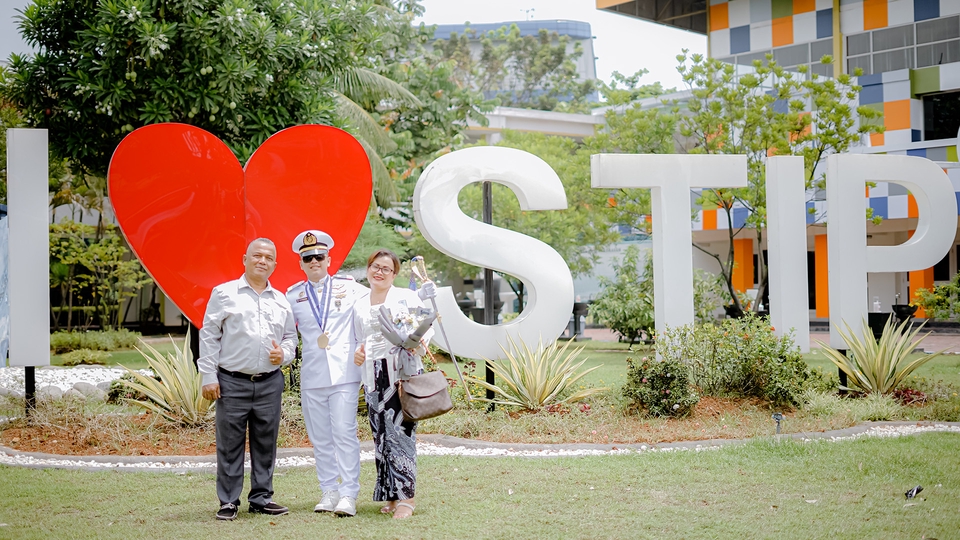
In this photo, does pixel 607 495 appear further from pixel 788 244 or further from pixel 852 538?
pixel 788 244

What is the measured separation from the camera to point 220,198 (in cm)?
818

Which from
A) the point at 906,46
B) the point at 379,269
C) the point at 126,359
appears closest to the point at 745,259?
the point at 906,46

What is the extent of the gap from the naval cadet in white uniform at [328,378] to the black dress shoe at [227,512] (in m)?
0.49

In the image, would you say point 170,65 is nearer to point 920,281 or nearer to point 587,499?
point 587,499

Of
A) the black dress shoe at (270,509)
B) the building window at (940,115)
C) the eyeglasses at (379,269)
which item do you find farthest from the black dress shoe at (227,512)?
the building window at (940,115)

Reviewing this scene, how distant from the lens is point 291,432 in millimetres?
8242

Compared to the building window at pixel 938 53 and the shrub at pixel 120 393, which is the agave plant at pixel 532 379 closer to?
the shrub at pixel 120 393

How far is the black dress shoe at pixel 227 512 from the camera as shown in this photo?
5395mm

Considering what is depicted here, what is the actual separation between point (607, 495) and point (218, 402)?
2.61 meters

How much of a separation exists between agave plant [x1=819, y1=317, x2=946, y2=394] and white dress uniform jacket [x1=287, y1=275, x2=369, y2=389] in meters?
6.38

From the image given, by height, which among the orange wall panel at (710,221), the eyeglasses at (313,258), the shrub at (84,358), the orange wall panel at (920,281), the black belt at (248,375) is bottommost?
the shrub at (84,358)

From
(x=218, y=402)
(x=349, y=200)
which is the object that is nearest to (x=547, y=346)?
(x=349, y=200)

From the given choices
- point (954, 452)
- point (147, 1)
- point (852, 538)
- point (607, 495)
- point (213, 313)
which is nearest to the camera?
point (852, 538)

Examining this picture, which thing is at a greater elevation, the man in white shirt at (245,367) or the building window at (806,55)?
the building window at (806,55)
